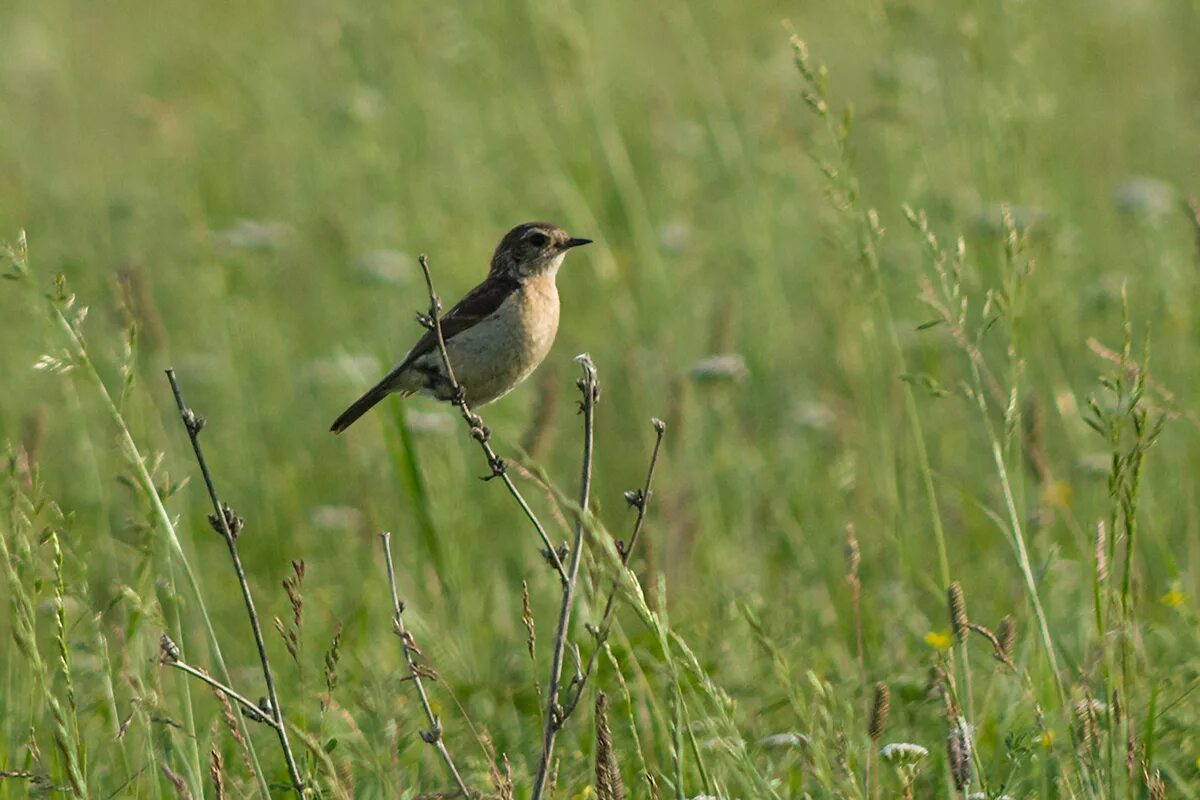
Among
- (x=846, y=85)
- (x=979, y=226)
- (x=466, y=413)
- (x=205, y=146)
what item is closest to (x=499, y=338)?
(x=466, y=413)

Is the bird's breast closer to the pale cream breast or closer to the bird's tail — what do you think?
the pale cream breast

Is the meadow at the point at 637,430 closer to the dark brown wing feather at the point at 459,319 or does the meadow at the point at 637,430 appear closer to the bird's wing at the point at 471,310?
the dark brown wing feather at the point at 459,319

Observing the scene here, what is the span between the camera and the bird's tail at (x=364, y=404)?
4.70m

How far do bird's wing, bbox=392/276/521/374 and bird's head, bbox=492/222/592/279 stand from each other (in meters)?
0.09

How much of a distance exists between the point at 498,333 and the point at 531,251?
512 mm

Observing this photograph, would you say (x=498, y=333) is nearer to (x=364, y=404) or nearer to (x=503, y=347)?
(x=503, y=347)

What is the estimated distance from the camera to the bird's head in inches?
197

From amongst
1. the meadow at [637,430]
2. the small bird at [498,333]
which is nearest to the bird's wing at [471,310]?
the small bird at [498,333]

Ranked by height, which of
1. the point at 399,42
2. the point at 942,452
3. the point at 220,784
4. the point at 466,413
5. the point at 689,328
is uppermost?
the point at 399,42

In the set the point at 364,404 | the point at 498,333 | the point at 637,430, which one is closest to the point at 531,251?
the point at 498,333

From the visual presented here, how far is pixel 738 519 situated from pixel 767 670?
1602mm

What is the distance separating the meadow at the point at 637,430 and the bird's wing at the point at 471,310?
40 cm

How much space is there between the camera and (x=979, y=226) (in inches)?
257

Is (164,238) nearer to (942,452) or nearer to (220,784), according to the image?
(942,452)
